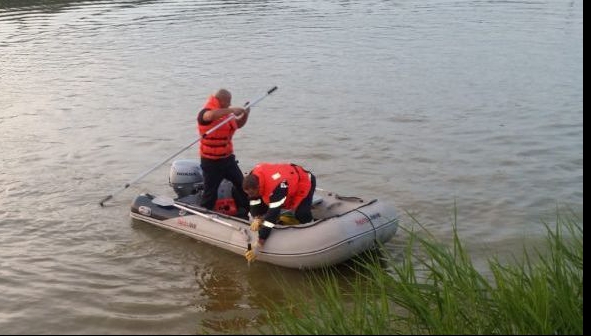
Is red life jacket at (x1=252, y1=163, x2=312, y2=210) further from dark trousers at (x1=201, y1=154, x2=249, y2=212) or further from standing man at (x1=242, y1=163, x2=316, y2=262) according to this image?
dark trousers at (x1=201, y1=154, x2=249, y2=212)

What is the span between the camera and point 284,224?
7.39 meters

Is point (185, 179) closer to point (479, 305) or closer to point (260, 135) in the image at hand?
point (260, 135)

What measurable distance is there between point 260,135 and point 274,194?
5705mm

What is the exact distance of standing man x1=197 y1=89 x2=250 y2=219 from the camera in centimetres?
779

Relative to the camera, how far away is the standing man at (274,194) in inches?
273

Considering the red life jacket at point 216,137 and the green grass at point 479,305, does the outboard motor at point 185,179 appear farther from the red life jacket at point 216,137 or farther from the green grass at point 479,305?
the green grass at point 479,305

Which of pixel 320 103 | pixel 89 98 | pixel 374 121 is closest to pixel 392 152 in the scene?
pixel 374 121

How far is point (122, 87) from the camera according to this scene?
17.1m

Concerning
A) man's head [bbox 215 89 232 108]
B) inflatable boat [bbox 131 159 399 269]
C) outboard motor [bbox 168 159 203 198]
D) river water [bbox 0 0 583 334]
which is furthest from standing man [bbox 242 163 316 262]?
outboard motor [bbox 168 159 203 198]

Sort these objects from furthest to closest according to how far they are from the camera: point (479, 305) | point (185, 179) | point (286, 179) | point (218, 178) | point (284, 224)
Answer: point (185, 179) → point (218, 178) → point (284, 224) → point (286, 179) → point (479, 305)

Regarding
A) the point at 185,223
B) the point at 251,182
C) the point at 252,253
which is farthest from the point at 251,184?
the point at 185,223

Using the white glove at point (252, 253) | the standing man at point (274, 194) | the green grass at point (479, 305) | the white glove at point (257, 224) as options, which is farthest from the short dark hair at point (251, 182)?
the green grass at point (479, 305)

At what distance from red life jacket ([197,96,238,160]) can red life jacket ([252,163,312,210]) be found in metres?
0.89

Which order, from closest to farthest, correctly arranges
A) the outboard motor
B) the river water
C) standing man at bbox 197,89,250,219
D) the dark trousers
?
the river water, standing man at bbox 197,89,250,219, the dark trousers, the outboard motor
